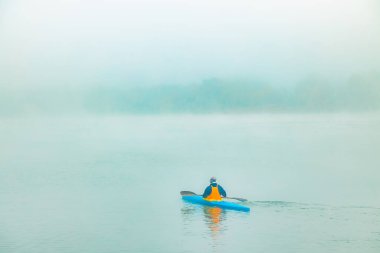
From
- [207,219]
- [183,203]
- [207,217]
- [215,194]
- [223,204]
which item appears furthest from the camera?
[183,203]

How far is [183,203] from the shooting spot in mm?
16172

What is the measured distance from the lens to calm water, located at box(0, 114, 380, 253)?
1248cm

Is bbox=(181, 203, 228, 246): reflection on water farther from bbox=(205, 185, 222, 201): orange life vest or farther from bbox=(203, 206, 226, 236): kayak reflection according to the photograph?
bbox=(205, 185, 222, 201): orange life vest

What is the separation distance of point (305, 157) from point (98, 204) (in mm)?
16088

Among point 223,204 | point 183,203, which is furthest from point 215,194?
point 183,203

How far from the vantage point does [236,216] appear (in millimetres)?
14234

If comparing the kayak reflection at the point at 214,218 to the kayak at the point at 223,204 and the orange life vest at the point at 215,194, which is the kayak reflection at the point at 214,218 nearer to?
the kayak at the point at 223,204

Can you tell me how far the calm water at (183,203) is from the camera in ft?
40.9

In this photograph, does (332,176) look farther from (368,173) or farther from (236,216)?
(236,216)

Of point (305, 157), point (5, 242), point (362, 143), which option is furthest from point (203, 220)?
point (362, 143)

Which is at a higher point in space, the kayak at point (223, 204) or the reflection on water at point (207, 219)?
the kayak at point (223, 204)

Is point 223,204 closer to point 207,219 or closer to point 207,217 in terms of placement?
point 207,217

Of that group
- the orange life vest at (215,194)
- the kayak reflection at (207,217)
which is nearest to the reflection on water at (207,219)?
the kayak reflection at (207,217)

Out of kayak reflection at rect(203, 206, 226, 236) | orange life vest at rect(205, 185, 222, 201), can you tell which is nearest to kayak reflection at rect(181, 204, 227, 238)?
kayak reflection at rect(203, 206, 226, 236)
